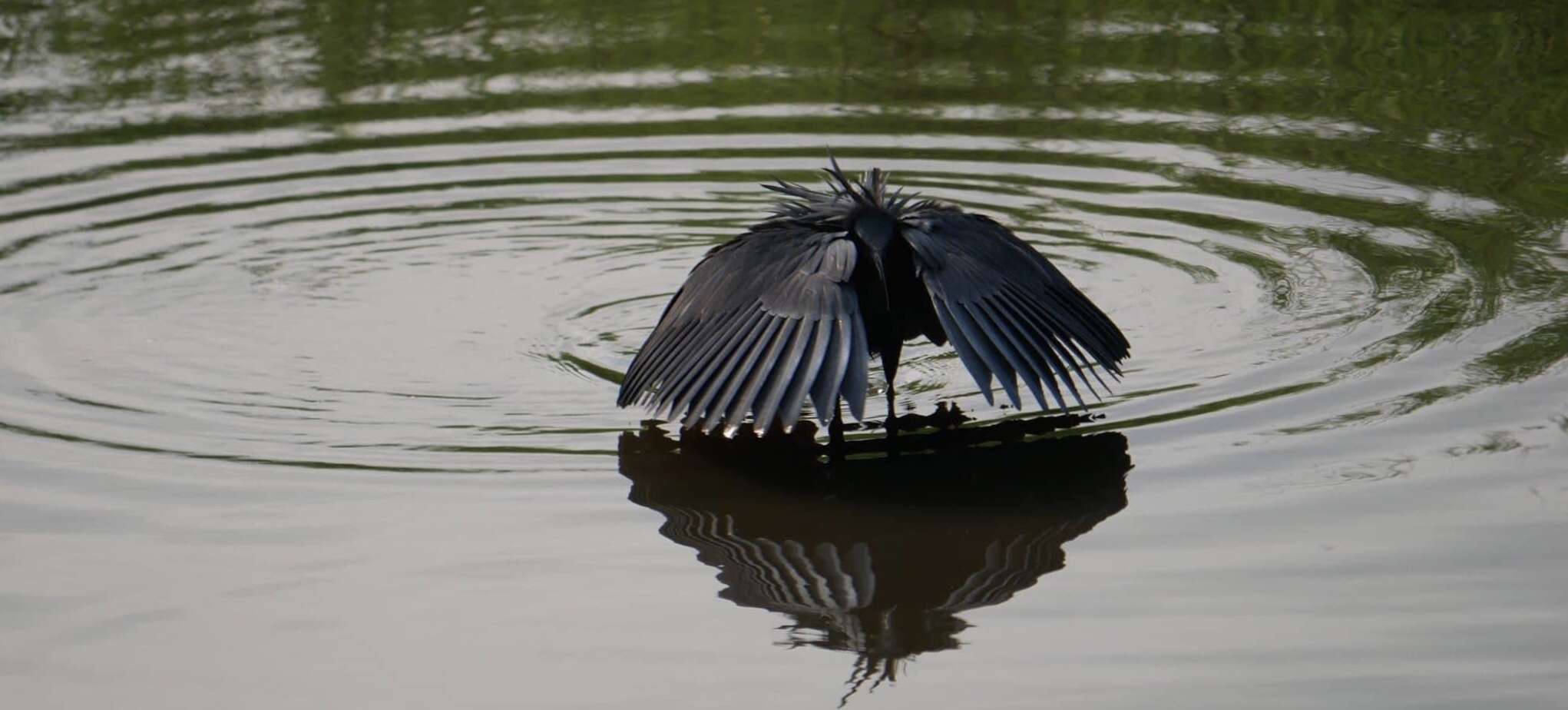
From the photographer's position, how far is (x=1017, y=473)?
476 centimetres

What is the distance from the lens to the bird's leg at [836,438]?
4921mm

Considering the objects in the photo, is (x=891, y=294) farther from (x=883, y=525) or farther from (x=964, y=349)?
(x=883, y=525)

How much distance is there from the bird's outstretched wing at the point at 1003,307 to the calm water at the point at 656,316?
0.86 ft

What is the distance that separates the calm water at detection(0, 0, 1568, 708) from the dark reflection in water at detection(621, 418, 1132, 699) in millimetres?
17

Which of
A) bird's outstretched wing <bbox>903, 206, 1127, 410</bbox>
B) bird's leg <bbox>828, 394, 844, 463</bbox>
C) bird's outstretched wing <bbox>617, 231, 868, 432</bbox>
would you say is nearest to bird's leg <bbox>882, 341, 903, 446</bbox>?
bird's leg <bbox>828, 394, 844, 463</bbox>

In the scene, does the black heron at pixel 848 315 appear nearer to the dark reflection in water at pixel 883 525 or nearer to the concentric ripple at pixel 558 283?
the dark reflection in water at pixel 883 525

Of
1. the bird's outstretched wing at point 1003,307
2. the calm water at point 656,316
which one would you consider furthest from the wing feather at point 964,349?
the calm water at point 656,316

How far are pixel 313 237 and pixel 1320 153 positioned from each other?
4.27 metres

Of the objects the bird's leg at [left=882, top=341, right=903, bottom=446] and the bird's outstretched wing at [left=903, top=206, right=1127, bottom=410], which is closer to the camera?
the bird's outstretched wing at [left=903, top=206, right=1127, bottom=410]

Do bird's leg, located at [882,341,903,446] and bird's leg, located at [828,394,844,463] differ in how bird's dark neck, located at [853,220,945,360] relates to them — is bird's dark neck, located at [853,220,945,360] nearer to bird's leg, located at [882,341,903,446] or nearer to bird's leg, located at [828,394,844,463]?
bird's leg, located at [882,341,903,446]

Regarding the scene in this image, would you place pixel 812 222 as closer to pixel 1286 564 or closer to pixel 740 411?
pixel 740 411

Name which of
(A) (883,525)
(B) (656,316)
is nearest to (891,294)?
(A) (883,525)

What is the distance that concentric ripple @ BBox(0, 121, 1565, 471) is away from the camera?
5188mm

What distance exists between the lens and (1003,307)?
15.7ft
